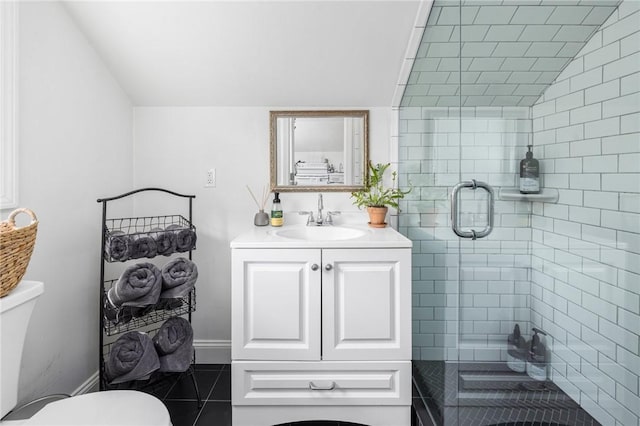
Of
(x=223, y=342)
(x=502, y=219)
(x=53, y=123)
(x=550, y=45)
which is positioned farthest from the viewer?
(x=223, y=342)

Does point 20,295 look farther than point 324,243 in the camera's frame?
No

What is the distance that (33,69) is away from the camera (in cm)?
147

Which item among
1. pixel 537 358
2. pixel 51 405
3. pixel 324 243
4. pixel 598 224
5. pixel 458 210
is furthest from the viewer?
pixel 324 243

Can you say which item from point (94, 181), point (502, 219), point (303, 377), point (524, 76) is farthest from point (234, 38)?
point (303, 377)

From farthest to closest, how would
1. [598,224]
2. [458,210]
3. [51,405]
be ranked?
[458,210]
[51,405]
[598,224]

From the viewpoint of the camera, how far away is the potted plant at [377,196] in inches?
81.3

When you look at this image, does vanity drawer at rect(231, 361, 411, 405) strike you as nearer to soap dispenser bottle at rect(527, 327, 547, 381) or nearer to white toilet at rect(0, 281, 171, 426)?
white toilet at rect(0, 281, 171, 426)

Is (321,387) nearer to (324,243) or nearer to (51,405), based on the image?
(324,243)

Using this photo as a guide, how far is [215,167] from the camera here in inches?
86.9

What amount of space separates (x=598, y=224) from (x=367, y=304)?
3.08 feet

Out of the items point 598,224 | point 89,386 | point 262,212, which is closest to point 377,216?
point 262,212

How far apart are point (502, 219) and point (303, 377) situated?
1048 millimetres

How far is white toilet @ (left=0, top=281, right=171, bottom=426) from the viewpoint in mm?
1056

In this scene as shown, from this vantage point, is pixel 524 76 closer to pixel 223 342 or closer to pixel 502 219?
pixel 502 219
